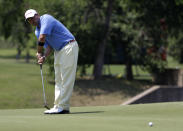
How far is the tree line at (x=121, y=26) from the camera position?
2605 centimetres

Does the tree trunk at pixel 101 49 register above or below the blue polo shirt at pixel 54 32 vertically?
below

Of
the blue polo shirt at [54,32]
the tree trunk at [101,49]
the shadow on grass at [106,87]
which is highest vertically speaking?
the blue polo shirt at [54,32]

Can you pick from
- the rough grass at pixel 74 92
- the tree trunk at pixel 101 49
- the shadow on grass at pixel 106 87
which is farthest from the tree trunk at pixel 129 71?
the tree trunk at pixel 101 49

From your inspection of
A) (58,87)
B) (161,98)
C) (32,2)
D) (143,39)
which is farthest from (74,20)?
(58,87)

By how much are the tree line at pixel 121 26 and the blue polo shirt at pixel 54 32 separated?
15517mm

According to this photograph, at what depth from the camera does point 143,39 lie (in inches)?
1115

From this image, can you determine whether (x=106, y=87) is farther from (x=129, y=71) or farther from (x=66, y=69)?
(x=66, y=69)

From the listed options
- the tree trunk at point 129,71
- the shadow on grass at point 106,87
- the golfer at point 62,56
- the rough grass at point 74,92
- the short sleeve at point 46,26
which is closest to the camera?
the short sleeve at point 46,26

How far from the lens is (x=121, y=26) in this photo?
27.9 metres

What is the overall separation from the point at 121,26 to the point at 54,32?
18.6m

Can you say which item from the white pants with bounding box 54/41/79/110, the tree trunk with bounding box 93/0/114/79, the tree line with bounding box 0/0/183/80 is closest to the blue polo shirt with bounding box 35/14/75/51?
the white pants with bounding box 54/41/79/110

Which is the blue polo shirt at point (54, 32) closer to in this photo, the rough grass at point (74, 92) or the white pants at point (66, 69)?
the white pants at point (66, 69)

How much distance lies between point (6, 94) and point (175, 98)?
7711mm

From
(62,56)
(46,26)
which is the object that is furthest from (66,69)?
(46,26)
